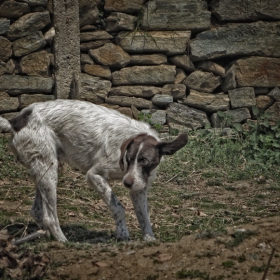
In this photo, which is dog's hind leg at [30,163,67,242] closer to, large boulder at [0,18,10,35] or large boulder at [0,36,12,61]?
large boulder at [0,36,12,61]

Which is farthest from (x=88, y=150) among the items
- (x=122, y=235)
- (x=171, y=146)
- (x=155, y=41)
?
(x=155, y=41)

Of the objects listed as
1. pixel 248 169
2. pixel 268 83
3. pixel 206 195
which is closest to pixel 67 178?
pixel 206 195

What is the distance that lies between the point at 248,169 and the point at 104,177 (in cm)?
328

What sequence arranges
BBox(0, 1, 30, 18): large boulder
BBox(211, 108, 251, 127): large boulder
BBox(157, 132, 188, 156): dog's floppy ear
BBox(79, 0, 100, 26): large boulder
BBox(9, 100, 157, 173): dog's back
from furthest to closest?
BBox(211, 108, 251, 127): large boulder → BBox(79, 0, 100, 26): large boulder → BBox(0, 1, 30, 18): large boulder → BBox(9, 100, 157, 173): dog's back → BBox(157, 132, 188, 156): dog's floppy ear

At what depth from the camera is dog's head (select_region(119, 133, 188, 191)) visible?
631 centimetres

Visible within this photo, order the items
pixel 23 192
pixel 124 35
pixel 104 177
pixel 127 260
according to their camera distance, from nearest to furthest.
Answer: pixel 127 260
pixel 104 177
pixel 23 192
pixel 124 35

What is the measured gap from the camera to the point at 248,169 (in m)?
9.45

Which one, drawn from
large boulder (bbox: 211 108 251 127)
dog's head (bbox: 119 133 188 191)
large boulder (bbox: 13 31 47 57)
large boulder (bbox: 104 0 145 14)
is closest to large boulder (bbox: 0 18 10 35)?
large boulder (bbox: 13 31 47 57)

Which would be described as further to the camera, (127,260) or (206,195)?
(206,195)

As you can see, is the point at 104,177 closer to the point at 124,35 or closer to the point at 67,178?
the point at 67,178

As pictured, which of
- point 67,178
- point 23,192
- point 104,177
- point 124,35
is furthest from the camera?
point 124,35

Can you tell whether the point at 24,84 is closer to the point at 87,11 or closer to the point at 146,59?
the point at 87,11

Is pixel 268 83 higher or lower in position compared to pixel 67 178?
higher

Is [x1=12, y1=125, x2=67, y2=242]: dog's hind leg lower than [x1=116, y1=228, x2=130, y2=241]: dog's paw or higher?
higher
